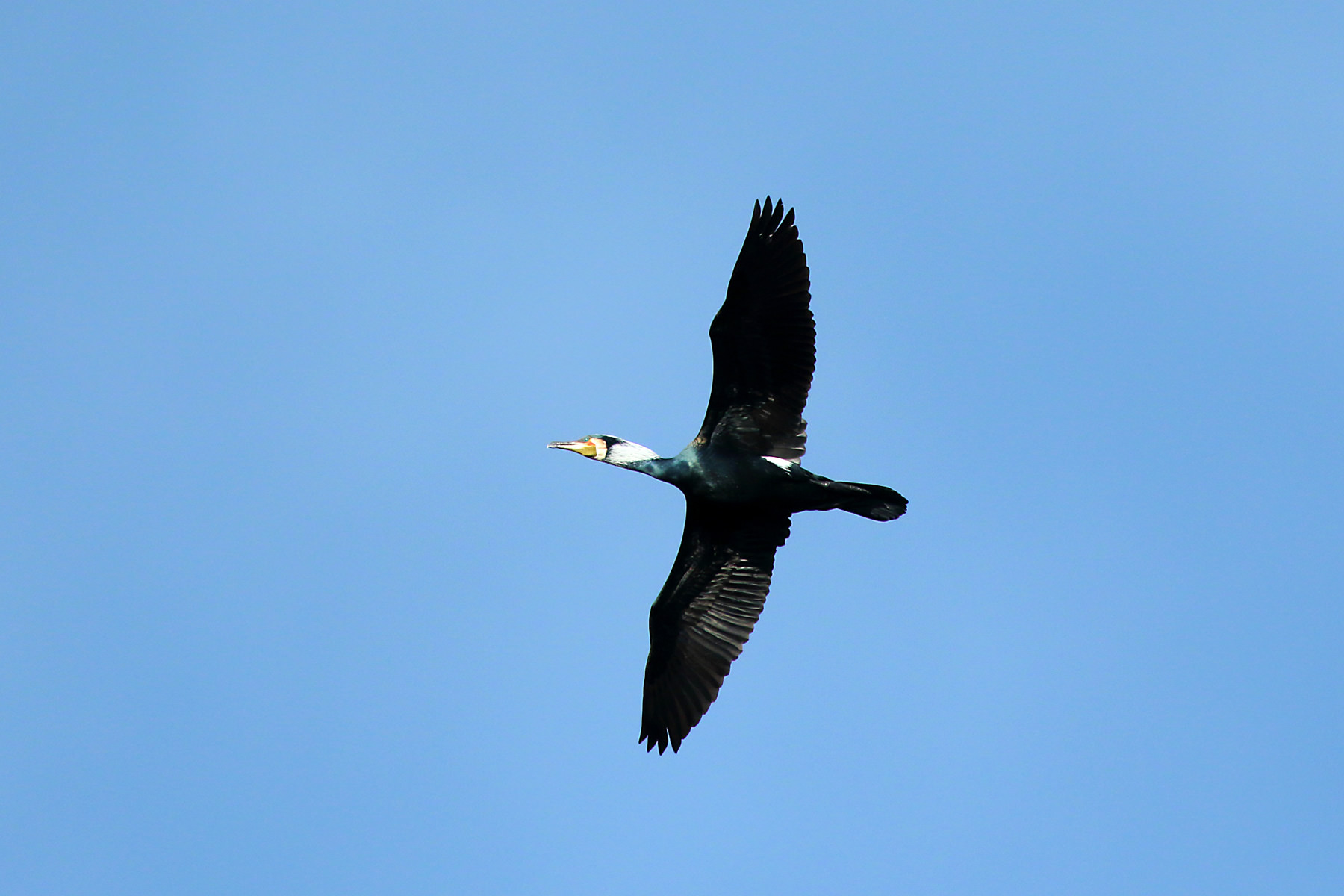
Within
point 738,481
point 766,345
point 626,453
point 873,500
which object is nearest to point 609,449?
point 626,453

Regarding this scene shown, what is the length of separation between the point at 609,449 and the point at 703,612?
242 centimetres

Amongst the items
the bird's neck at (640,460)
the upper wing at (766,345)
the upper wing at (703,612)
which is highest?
the upper wing at (766,345)

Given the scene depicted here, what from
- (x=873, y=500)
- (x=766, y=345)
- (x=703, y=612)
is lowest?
(x=703, y=612)

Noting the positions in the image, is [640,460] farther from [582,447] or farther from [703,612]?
[703,612]

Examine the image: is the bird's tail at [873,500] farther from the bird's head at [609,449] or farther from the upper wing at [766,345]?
the bird's head at [609,449]

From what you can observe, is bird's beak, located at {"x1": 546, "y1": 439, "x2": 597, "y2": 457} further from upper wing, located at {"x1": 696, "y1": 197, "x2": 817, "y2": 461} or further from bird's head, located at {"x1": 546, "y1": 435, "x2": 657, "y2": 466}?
upper wing, located at {"x1": 696, "y1": 197, "x2": 817, "y2": 461}

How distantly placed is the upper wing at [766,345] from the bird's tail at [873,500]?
Result: 784 millimetres

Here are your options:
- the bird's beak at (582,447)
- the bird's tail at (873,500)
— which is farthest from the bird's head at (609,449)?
the bird's tail at (873,500)

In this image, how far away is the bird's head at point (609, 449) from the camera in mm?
17219

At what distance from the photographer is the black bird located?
1630 centimetres

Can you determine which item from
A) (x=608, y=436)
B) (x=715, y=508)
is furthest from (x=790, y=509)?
(x=608, y=436)

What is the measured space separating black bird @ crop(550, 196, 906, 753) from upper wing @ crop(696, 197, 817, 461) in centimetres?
1

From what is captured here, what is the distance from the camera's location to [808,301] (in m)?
16.3

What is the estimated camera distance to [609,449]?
56.8 ft
